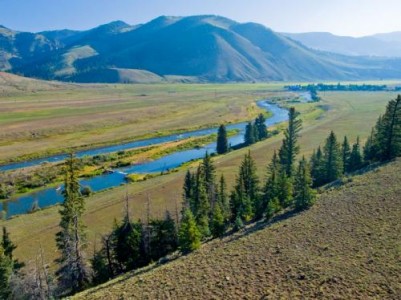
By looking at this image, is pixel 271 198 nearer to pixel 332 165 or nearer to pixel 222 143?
pixel 332 165

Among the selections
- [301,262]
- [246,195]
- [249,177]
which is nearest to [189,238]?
[301,262]

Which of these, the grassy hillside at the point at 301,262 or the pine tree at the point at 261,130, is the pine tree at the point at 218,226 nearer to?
the grassy hillside at the point at 301,262

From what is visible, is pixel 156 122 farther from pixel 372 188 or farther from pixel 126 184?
pixel 372 188

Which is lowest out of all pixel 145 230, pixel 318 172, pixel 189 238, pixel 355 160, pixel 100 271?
pixel 100 271

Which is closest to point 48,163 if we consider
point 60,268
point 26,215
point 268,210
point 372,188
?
point 26,215

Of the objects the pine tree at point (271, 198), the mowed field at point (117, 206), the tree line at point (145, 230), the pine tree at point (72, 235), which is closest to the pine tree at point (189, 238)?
the tree line at point (145, 230)

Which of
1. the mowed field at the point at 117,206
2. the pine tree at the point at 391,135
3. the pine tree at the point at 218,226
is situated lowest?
the mowed field at the point at 117,206

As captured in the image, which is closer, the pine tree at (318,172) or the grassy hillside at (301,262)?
the grassy hillside at (301,262)
